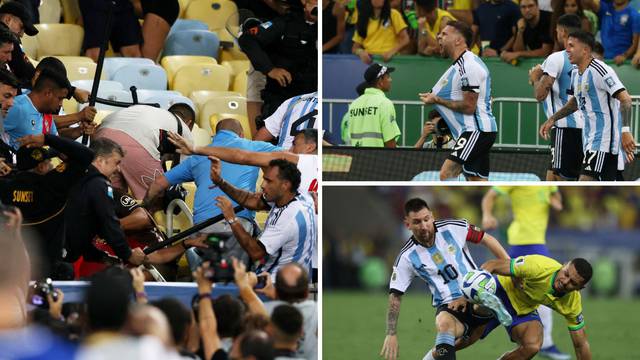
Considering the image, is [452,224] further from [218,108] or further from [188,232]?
[218,108]

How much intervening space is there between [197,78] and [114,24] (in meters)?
0.88

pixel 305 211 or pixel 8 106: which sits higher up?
pixel 8 106

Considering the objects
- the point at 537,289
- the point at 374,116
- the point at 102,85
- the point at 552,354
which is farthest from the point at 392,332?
the point at 102,85

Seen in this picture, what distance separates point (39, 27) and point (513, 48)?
16.0ft

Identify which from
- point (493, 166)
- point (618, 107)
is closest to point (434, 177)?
point (493, 166)

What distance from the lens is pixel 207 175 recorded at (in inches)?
371

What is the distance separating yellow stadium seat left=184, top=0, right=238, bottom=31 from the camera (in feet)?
47.9

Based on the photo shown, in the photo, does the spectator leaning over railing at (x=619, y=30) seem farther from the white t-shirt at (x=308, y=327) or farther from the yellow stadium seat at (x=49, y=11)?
the white t-shirt at (x=308, y=327)

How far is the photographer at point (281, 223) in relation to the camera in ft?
27.8

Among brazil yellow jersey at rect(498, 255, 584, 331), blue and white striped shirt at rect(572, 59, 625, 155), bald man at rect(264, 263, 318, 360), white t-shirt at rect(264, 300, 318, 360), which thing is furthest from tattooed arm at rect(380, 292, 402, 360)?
blue and white striped shirt at rect(572, 59, 625, 155)

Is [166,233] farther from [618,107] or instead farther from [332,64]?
[332,64]

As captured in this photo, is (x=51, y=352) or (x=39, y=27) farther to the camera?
(x=39, y=27)

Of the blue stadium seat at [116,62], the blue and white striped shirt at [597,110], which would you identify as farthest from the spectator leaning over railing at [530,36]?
the blue stadium seat at [116,62]

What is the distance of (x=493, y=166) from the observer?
12281 millimetres
